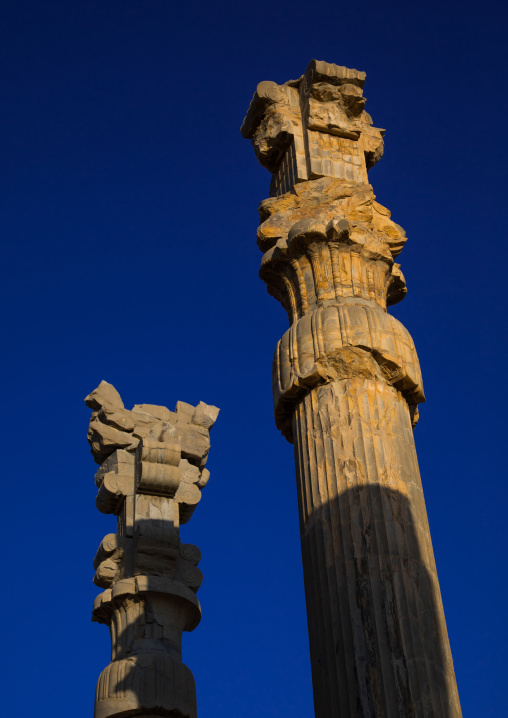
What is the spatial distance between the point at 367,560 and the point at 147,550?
16.9 feet

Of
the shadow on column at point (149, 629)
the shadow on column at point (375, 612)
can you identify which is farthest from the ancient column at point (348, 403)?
the shadow on column at point (149, 629)

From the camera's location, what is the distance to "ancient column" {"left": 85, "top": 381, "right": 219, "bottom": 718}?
1350cm

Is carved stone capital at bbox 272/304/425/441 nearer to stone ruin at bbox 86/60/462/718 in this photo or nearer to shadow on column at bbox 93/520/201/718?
stone ruin at bbox 86/60/462/718

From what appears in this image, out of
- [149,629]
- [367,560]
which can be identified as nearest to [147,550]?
[149,629]

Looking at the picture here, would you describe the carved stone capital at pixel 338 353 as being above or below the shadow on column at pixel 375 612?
above

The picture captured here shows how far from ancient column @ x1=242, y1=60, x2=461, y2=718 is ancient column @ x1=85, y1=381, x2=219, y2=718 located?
Result: 11.1 ft

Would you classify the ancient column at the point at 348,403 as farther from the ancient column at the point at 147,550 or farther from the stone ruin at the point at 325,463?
the ancient column at the point at 147,550

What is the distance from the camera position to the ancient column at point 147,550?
13.5 metres

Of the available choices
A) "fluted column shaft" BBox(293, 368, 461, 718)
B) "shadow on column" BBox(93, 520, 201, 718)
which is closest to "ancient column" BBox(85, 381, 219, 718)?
"shadow on column" BBox(93, 520, 201, 718)

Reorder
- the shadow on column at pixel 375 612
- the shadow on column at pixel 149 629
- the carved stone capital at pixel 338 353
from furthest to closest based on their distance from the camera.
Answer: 1. the shadow on column at pixel 149 629
2. the carved stone capital at pixel 338 353
3. the shadow on column at pixel 375 612

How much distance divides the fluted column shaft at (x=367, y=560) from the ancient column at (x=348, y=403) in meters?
0.01

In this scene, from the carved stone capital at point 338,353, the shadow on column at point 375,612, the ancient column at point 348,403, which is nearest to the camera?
the shadow on column at point 375,612

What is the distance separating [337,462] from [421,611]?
177 cm

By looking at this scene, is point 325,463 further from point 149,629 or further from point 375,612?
point 149,629
